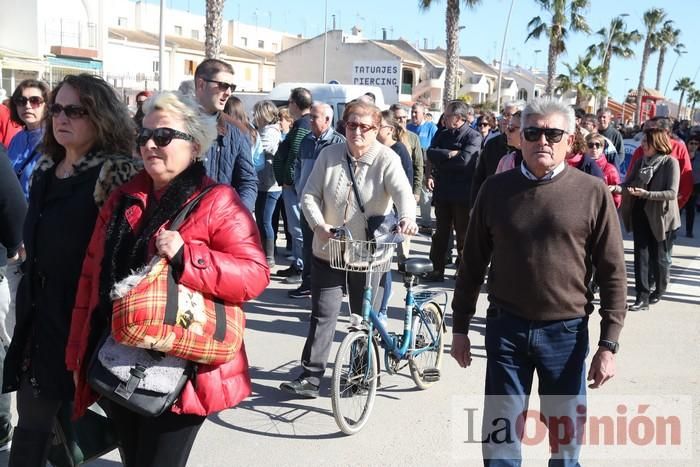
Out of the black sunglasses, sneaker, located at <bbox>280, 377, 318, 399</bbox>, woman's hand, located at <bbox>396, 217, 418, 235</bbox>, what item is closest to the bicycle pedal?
sneaker, located at <bbox>280, 377, 318, 399</bbox>

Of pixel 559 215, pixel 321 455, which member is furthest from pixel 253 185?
pixel 559 215

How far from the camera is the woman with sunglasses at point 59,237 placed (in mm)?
2912

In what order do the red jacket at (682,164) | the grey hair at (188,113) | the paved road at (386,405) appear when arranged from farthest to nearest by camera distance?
the red jacket at (682,164) → the paved road at (386,405) → the grey hair at (188,113)

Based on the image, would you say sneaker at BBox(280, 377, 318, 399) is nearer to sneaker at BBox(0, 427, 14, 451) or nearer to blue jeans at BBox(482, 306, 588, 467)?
sneaker at BBox(0, 427, 14, 451)

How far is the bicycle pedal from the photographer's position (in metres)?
5.10

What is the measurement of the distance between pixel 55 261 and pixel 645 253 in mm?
6268

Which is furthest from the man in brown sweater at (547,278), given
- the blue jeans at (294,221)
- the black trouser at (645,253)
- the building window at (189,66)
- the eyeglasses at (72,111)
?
the building window at (189,66)

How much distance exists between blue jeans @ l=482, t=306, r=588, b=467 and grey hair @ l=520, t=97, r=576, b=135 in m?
0.82

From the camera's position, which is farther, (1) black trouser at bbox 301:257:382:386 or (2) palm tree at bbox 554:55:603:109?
(2) palm tree at bbox 554:55:603:109

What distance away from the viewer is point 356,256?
182 inches

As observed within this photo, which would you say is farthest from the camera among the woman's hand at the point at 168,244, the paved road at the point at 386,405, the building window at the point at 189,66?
the building window at the point at 189,66

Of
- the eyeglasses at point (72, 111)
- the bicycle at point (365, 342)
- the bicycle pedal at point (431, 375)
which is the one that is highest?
the eyeglasses at point (72, 111)

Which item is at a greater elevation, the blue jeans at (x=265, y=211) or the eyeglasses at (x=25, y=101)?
the eyeglasses at (x=25, y=101)

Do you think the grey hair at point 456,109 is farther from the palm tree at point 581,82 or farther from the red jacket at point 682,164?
the palm tree at point 581,82
